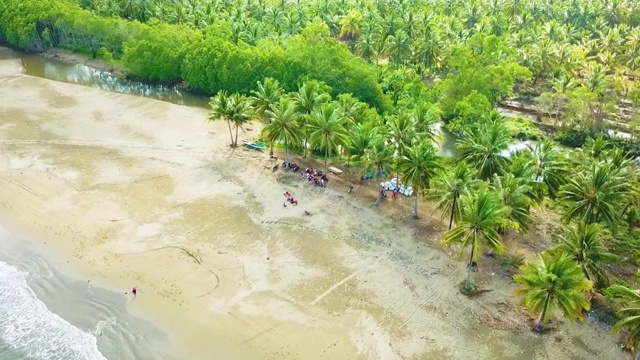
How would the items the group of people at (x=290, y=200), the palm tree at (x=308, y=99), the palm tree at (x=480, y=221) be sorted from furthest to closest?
the palm tree at (x=308, y=99)
the group of people at (x=290, y=200)
the palm tree at (x=480, y=221)

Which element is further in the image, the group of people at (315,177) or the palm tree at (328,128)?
the group of people at (315,177)

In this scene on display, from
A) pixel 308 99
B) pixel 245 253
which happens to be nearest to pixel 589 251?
pixel 245 253

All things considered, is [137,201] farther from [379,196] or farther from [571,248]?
[571,248]

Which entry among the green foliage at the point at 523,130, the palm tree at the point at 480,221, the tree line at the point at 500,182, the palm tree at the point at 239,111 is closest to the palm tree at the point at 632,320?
the tree line at the point at 500,182

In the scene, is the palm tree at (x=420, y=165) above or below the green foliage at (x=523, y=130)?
above

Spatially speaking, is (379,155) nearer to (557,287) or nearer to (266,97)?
(266,97)

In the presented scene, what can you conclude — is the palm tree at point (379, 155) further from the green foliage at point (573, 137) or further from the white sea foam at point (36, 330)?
the green foliage at point (573, 137)
